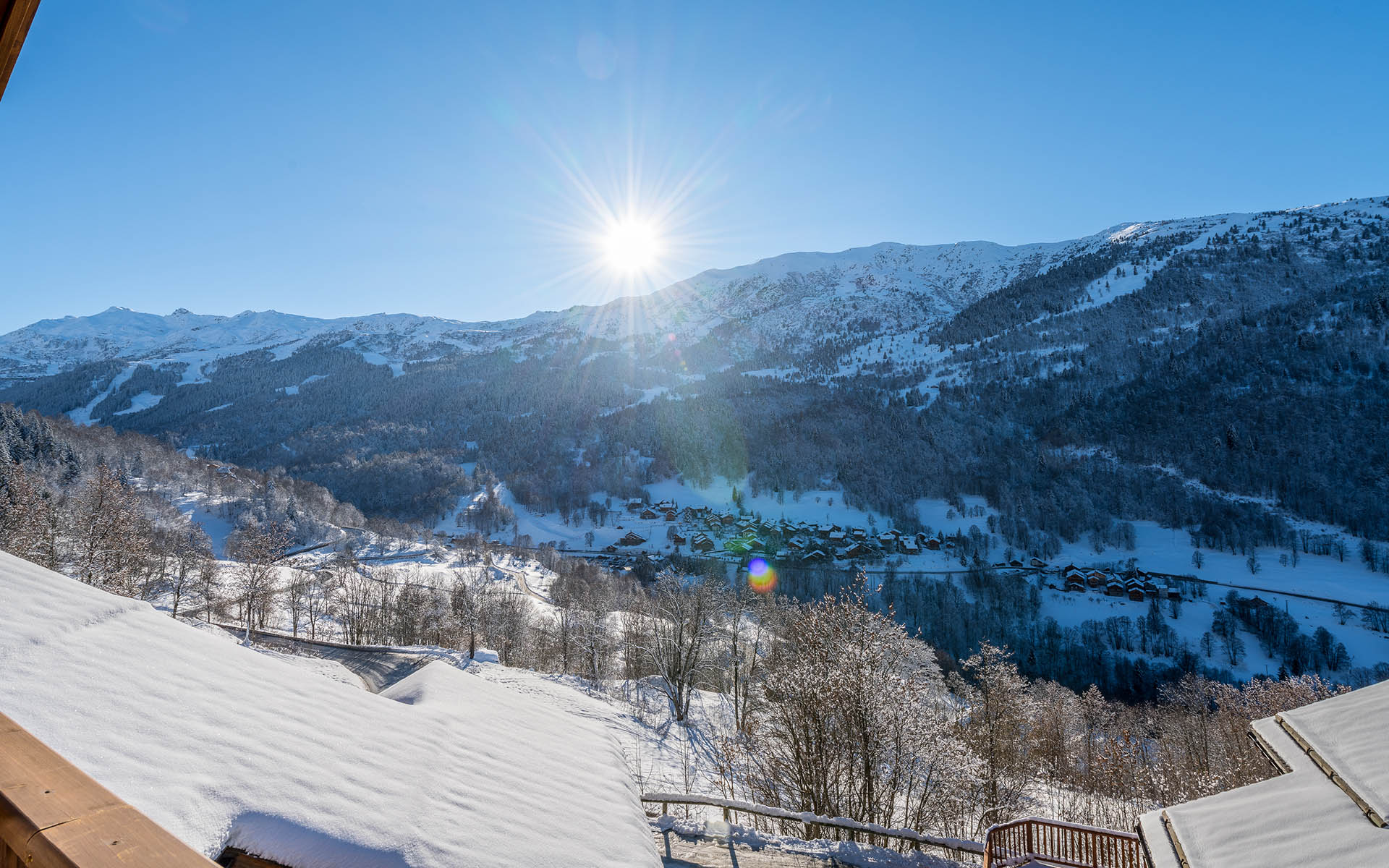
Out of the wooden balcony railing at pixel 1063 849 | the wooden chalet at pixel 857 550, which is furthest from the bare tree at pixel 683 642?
the wooden chalet at pixel 857 550

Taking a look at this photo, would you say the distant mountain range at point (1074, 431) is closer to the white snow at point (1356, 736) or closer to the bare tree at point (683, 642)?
the bare tree at point (683, 642)

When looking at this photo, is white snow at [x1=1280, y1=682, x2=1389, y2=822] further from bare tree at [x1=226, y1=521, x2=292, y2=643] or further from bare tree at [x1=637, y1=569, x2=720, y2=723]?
bare tree at [x1=226, y1=521, x2=292, y2=643]

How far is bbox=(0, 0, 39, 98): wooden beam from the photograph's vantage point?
5.28 ft

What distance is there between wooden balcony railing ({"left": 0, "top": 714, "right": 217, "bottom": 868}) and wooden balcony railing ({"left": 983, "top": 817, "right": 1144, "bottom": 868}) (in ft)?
44.2

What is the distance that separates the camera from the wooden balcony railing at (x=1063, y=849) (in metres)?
10.7

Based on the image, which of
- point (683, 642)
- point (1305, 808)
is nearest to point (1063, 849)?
point (1305, 808)

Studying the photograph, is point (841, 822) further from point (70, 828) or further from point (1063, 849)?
point (70, 828)

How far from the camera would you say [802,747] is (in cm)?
1967

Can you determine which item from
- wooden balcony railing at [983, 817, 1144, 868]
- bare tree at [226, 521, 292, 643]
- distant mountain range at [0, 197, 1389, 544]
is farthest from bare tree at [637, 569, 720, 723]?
distant mountain range at [0, 197, 1389, 544]

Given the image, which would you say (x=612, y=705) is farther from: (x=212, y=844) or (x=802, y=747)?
(x=212, y=844)

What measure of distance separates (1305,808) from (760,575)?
277 feet

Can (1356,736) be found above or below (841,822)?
above

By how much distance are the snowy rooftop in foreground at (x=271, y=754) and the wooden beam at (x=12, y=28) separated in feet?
9.62

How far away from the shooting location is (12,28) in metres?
1.67
